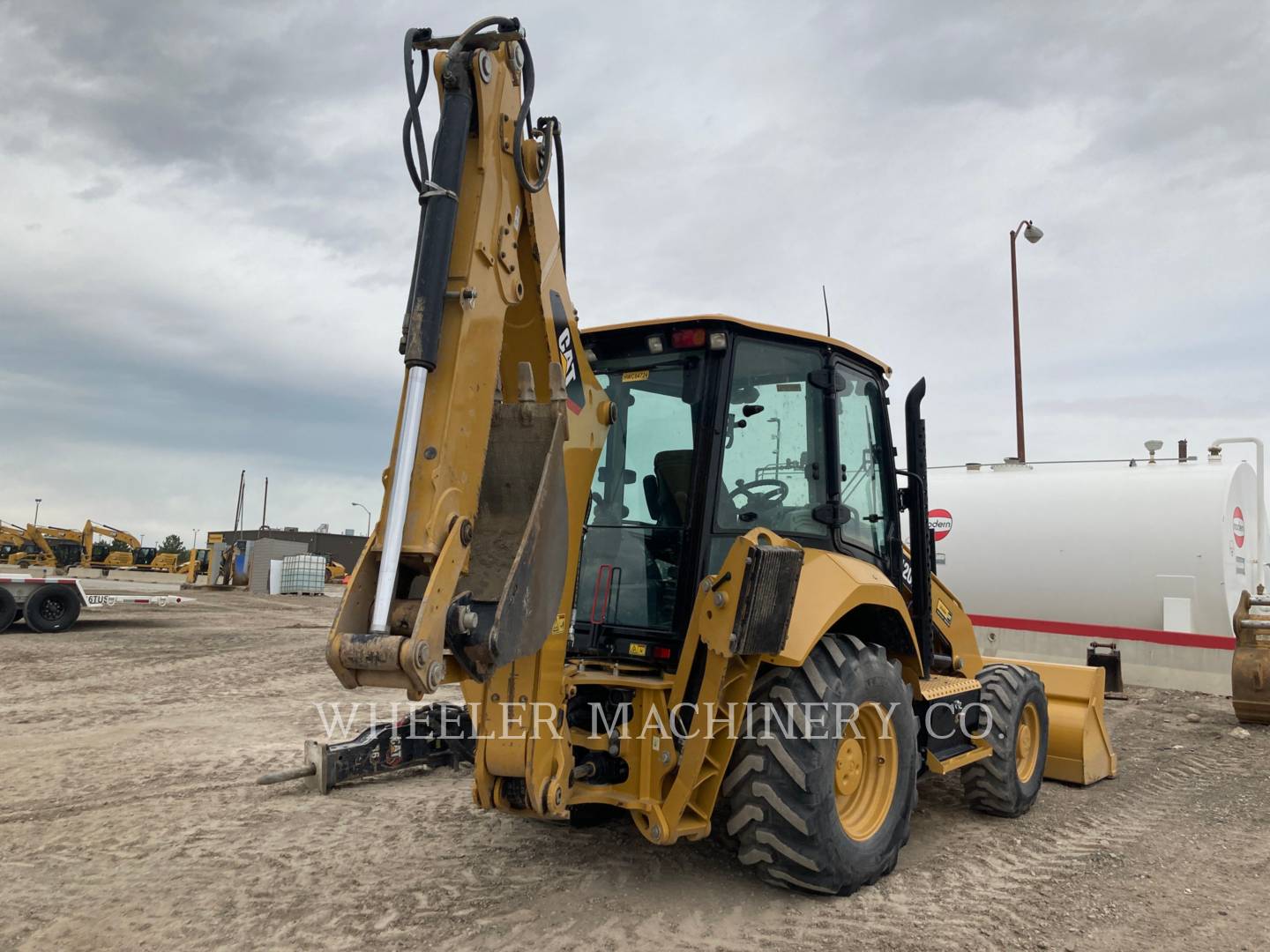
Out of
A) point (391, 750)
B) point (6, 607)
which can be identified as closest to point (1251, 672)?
point (391, 750)

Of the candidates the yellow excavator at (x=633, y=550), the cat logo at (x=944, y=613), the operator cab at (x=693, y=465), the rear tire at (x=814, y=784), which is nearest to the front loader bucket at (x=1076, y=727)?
the cat logo at (x=944, y=613)

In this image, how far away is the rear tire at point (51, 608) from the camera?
16.0m

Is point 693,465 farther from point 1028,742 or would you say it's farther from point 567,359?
point 1028,742

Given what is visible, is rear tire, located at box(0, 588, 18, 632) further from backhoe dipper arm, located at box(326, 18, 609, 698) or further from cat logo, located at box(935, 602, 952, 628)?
cat logo, located at box(935, 602, 952, 628)

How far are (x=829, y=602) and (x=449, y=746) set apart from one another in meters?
3.10

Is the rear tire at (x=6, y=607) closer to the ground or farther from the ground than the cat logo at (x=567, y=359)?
closer to the ground

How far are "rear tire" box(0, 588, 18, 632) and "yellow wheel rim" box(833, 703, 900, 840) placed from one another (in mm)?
16243

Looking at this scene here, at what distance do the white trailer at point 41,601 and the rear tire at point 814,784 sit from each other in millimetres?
16081

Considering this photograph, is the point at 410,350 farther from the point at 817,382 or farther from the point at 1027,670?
the point at 1027,670

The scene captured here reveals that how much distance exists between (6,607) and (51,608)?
28.2 inches

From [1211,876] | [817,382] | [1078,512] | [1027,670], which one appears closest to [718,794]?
[817,382]

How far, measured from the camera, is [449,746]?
19.7 ft

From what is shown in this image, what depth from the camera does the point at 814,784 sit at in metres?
3.78

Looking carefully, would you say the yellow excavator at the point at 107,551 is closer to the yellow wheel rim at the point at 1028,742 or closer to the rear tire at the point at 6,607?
the rear tire at the point at 6,607
